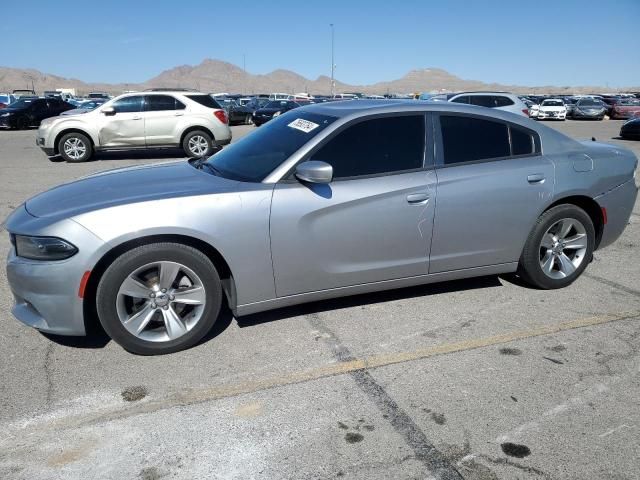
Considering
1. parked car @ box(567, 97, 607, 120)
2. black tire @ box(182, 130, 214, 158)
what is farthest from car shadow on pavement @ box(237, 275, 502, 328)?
parked car @ box(567, 97, 607, 120)

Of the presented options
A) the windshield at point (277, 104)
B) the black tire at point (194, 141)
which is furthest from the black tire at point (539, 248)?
the windshield at point (277, 104)

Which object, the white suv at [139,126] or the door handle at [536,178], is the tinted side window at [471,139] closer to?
the door handle at [536,178]

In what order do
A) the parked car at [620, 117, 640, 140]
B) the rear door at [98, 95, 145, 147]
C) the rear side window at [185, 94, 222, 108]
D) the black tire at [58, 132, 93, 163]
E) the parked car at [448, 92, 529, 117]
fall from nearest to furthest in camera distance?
1. the black tire at [58, 132, 93, 163]
2. the rear door at [98, 95, 145, 147]
3. the rear side window at [185, 94, 222, 108]
4. the parked car at [448, 92, 529, 117]
5. the parked car at [620, 117, 640, 140]

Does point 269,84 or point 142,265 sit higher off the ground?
point 269,84

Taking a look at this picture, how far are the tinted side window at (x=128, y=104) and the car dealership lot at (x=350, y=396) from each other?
956 cm

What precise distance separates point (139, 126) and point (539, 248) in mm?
10847

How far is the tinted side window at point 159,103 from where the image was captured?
13.1m

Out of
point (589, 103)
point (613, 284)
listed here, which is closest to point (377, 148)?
point (613, 284)

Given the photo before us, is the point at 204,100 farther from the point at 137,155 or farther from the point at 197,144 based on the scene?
the point at 137,155

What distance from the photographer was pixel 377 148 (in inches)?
155

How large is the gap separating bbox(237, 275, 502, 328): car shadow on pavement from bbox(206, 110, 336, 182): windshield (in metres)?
1.07

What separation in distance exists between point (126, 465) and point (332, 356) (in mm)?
1432

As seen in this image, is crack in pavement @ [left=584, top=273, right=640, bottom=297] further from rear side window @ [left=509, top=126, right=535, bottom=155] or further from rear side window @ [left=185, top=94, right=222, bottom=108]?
rear side window @ [left=185, top=94, right=222, bottom=108]

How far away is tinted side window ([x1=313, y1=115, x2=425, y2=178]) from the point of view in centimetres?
379
